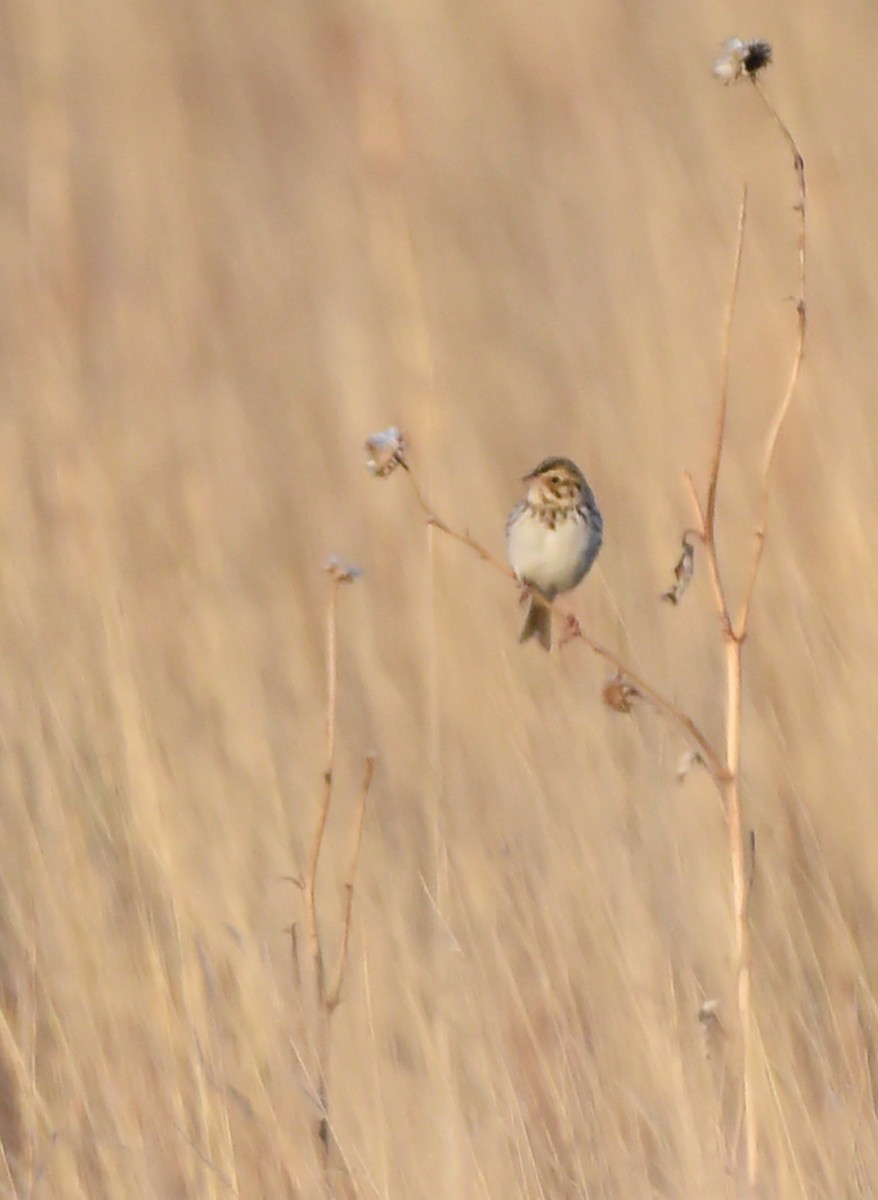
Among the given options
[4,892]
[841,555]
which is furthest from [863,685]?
[4,892]

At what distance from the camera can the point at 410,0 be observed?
3586 mm

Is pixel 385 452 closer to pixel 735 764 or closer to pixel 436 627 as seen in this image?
pixel 735 764

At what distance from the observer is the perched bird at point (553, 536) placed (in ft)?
7.84

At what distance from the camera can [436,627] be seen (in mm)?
2330

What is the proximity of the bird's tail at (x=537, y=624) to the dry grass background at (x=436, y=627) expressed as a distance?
0.13ft

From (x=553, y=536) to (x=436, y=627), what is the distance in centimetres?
21

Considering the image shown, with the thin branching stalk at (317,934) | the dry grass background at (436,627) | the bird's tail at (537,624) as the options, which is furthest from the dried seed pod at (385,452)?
the bird's tail at (537,624)

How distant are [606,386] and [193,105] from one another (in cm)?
156

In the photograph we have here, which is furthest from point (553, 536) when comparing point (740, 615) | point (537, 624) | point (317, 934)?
point (740, 615)

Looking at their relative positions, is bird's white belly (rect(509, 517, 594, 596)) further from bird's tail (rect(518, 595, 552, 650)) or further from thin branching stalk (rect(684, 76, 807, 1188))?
thin branching stalk (rect(684, 76, 807, 1188))

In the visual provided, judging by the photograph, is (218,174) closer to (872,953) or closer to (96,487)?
(96,487)

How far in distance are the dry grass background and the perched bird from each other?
0.05 m

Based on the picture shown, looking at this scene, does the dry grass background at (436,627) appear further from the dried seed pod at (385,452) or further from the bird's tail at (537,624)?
the dried seed pod at (385,452)

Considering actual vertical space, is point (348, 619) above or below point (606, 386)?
below
